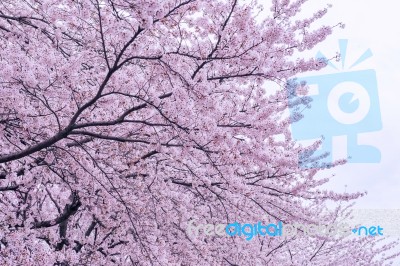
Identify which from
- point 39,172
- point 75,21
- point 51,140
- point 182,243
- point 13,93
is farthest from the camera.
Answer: point 182,243

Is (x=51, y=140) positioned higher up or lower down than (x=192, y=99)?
lower down

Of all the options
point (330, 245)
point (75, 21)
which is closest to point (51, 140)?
point (75, 21)

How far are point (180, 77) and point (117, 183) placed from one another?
5.60 ft

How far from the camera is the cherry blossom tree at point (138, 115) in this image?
3.92 m

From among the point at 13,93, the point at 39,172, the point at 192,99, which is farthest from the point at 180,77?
the point at 39,172

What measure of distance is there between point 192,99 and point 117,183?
1522 millimetres

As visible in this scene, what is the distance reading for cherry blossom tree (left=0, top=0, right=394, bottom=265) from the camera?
3922 millimetres

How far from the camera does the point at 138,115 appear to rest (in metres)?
4.87

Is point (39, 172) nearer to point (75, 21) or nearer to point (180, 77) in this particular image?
point (75, 21)

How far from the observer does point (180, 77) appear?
387 cm

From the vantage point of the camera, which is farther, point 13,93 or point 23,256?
point 23,256

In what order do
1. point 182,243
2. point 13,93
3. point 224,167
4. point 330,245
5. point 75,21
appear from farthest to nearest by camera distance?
point 330,245 → point 182,243 → point 75,21 → point 224,167 → point 13,93

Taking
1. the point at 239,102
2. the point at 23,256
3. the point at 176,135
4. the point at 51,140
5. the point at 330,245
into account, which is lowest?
the point at 23,256

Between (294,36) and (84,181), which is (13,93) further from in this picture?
(294,36)
